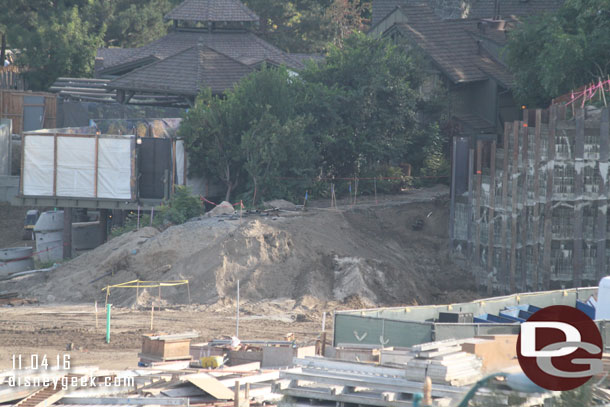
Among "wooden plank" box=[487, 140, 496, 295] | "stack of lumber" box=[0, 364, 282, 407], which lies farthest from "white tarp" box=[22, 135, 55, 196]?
"stack of lumber" box=[0, 364, 282, 407]

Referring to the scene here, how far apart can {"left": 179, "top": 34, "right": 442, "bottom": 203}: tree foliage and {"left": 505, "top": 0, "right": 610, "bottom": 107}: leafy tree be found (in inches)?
174

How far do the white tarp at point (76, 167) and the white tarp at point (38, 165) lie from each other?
332mm

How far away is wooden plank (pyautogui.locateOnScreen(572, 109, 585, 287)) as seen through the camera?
91.0ft

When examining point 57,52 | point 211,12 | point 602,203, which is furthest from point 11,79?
point 602,203

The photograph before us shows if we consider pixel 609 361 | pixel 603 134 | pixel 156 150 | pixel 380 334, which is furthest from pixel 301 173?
pixel 609 361

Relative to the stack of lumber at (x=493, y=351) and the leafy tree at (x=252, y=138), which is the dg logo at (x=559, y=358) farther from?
the leafy tree at (x=252, y=138)

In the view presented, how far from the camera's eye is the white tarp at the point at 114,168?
3400 cm

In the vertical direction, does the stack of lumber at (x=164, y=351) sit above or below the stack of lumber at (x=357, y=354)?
below

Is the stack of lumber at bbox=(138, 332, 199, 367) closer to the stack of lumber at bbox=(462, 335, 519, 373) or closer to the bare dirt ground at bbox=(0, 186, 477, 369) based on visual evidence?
the bare dirt ground at bbox=(0, 186, 477, 369)

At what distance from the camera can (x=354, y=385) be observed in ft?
45.2

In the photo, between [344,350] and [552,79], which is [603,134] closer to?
[552,79]

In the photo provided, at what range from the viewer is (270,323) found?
2620cm

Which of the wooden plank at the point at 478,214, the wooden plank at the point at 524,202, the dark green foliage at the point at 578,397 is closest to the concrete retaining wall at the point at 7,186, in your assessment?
the wooden plank at the point at 478,214

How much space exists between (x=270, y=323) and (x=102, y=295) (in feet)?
19.4
